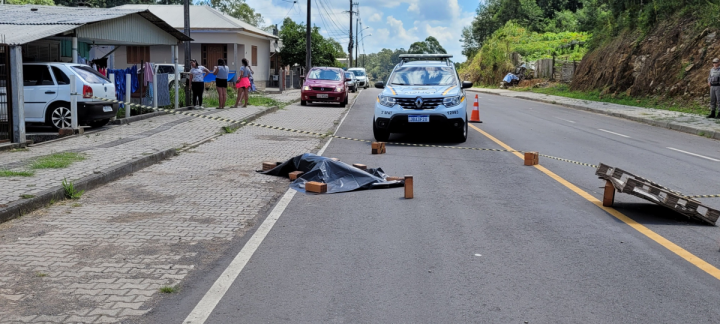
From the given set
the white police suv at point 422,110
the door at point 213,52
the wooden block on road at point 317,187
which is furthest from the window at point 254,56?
the wooden block on road at point 317,187

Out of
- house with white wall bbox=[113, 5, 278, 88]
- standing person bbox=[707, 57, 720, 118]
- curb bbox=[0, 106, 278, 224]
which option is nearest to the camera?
curb bbox=[0, 106, 278, 224]

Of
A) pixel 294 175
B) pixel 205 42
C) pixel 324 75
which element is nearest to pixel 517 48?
pixel 205 42

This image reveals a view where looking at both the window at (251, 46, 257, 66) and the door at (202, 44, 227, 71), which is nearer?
the door at (202, 44, 227, 71)

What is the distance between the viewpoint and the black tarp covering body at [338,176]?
910 centimetres

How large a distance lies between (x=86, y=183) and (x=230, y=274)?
4.54m

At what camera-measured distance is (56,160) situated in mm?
10703

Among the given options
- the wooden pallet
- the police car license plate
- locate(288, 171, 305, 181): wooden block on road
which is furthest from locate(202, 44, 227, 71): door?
the wooden pallet

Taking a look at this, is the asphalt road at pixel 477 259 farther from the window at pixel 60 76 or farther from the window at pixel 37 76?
the window at pixel 37 76

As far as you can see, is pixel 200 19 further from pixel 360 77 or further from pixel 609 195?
pixel 609 195

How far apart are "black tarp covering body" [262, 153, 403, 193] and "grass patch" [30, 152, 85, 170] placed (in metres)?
3.66

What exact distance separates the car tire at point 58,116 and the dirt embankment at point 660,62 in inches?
A: 844

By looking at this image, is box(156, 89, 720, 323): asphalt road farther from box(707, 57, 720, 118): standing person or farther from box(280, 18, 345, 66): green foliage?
box(280, 18, 345, 66): green foliage

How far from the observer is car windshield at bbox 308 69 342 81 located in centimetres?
3009

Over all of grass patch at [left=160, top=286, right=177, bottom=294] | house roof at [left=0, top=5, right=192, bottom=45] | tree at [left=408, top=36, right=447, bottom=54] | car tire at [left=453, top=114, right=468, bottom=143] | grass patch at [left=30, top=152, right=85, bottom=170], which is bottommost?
grass patch at [left=160, top=286, right=177, bottom=294]
